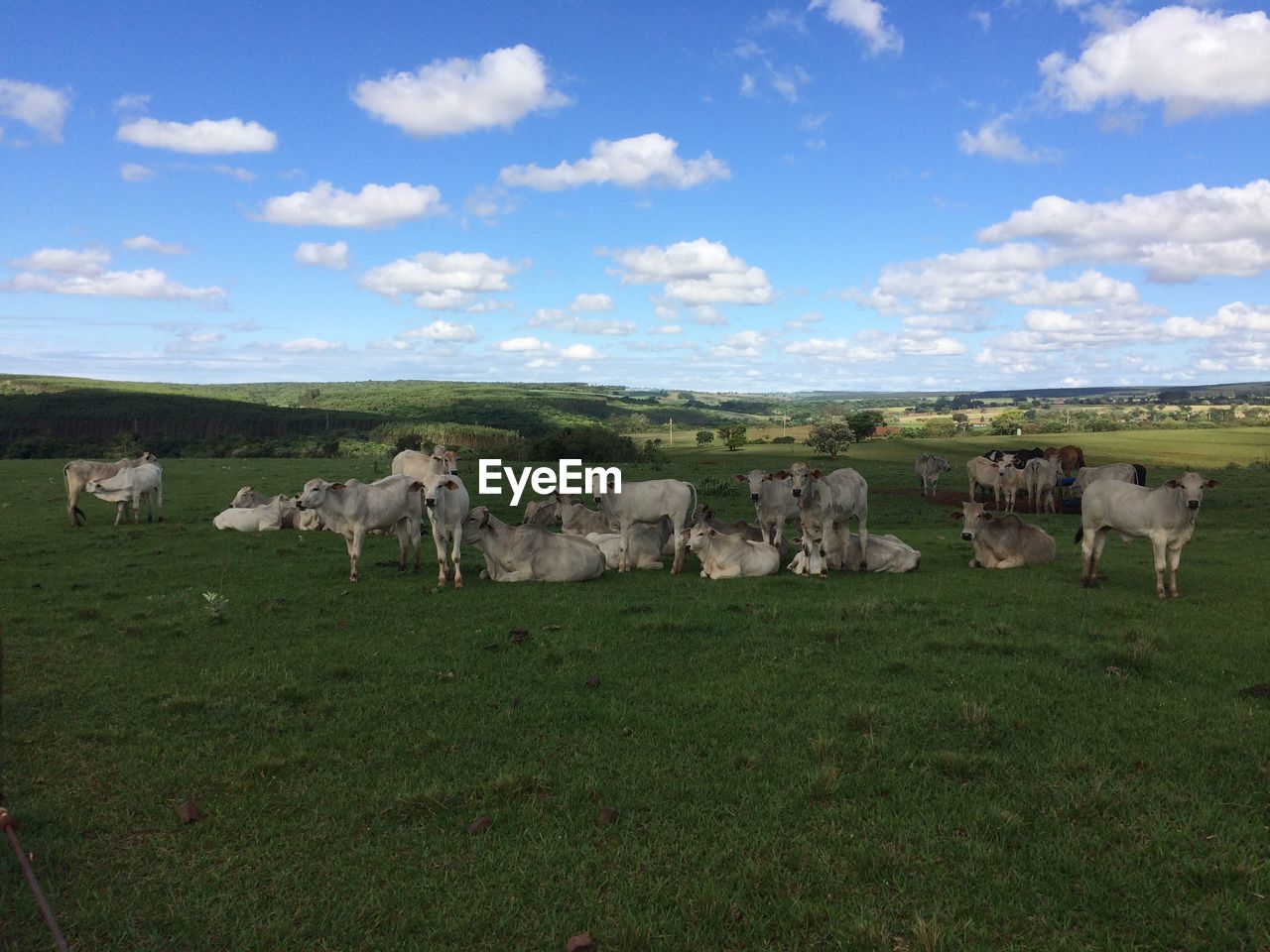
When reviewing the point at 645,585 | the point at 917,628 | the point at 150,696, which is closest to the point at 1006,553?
the point at 917,628

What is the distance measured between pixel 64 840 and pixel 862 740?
21.9 feet

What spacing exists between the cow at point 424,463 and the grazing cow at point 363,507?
2.42 metres

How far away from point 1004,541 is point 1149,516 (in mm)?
3694

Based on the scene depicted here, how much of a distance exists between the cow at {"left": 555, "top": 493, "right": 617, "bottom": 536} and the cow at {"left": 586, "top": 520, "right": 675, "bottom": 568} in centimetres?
176

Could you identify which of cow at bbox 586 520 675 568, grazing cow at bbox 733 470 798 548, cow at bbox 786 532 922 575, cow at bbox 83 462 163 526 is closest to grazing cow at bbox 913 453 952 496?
grazing cow at bbox 733 470 798 548

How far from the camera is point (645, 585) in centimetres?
1548

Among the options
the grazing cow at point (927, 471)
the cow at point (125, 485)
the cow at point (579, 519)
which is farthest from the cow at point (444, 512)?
the grazing cow at point (927, 471)

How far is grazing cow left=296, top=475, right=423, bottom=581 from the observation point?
1607 cm

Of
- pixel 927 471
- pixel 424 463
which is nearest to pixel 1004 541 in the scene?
pixel 424 463

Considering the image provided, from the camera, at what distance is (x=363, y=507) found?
54.0 ft

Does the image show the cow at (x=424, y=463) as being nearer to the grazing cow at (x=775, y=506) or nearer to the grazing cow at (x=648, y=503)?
the grazing cow at (x=648, y=503)

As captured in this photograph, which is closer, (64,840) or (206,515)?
(64,840)

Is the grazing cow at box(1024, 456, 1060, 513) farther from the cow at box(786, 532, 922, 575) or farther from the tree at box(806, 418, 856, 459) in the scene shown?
the tree at box(806, 418, 856, 459)

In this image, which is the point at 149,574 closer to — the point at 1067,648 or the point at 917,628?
the point at 917,628
